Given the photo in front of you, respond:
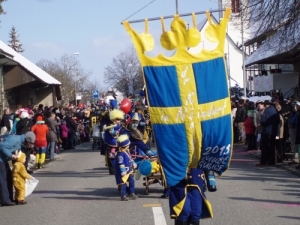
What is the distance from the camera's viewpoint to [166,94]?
720cm

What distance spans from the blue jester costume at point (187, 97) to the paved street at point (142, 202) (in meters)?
3.36

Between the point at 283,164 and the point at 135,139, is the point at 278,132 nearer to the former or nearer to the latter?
the point at 283,164

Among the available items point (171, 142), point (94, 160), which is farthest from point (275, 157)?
point (171, 142)

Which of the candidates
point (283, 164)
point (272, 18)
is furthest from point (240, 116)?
point (283, 164)

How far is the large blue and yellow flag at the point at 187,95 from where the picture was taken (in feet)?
23.5

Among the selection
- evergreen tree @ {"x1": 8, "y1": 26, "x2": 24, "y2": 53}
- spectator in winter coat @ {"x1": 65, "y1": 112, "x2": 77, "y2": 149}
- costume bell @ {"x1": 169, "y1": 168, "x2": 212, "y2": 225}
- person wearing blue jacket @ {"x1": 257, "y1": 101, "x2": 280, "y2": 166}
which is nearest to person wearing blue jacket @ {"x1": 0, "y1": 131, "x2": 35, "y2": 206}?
costume bell @ {"x1": 169, "y1": 168, "x2": 212, "y2": 225}

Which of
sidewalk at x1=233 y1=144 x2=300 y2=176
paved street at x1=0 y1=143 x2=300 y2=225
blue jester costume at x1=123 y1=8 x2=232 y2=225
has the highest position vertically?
blue jester costume at x1=123 y1=8 x2=232 y2=225

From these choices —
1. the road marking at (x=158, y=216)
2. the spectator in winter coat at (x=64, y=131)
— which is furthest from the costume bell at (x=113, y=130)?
the spectator in winter coat at (x=64, y=131)

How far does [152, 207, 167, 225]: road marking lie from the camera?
1055 centimetres

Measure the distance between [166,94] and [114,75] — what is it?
58966mm

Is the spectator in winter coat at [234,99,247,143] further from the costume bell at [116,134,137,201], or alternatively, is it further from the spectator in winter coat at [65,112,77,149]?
the costume bell at [116,134,137,201]

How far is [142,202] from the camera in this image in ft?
42.0

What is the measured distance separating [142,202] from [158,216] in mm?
1712

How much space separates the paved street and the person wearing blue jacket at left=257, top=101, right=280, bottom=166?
107cm
